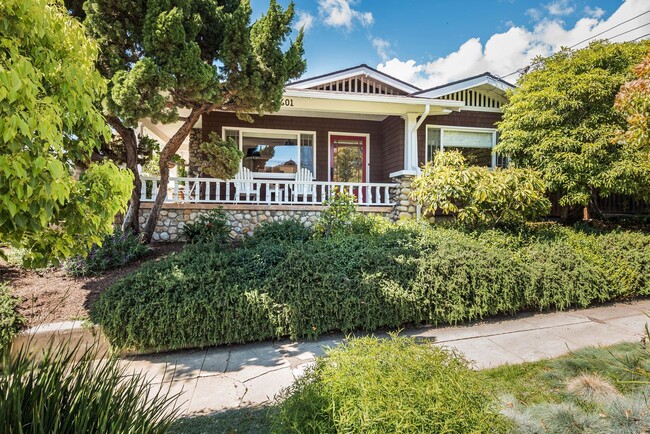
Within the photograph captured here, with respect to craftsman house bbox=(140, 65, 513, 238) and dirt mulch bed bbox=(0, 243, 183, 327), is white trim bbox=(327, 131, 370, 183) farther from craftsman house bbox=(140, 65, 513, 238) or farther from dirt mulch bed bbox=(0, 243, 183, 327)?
dirt mulch bed bbox=(0, 243, 183, 327)

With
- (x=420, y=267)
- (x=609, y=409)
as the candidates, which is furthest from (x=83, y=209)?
(x=420, y=267)

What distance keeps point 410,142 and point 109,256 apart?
7577 mm

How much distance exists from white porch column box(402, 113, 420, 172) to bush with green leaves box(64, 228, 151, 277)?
264 inches

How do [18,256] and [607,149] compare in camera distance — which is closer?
[18,256]

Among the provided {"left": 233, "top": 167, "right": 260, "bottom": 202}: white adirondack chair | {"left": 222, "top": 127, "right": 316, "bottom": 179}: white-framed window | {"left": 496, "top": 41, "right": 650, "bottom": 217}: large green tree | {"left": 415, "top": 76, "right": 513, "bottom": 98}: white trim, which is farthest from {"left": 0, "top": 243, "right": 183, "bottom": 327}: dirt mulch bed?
{"left": 496, "top": 41, "right": 650, "bottom": 217}: large green tree

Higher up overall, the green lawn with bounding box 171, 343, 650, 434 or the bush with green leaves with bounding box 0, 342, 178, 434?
the bush with green leaves with bounding box 0, 342, 178, 434

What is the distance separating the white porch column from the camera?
877 cm

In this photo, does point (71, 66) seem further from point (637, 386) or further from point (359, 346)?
point (637, 386)

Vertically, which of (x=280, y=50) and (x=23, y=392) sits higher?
(x=280, y=50)

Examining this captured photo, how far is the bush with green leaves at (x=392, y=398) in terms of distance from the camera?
1412 mm

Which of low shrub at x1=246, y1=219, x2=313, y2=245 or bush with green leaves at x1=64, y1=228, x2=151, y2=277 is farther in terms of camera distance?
low shrub at x1=246, y1=219, x2=313, y2=245

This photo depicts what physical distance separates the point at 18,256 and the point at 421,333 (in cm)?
734

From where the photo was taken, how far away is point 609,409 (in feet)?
5.82

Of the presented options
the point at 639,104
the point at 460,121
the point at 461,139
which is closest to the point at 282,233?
the point at 639,104
